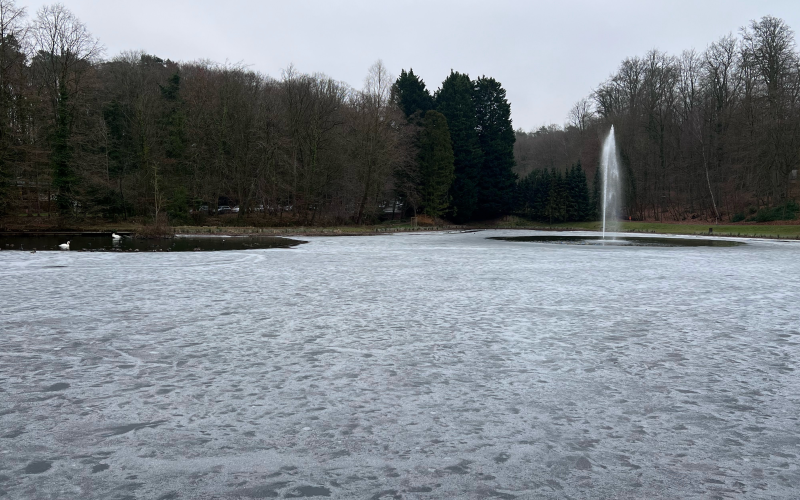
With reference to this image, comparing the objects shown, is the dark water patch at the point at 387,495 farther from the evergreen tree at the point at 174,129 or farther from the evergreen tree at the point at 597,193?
the evergreen tree at the point at 597,193

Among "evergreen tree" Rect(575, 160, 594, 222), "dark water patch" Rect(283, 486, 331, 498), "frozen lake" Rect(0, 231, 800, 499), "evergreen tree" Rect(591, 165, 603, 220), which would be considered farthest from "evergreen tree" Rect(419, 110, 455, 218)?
"dark water patch" Rect(283, 486, 331, 498)

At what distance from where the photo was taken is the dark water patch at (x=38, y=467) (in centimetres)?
367

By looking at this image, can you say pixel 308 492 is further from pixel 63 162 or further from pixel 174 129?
pixel 174 129

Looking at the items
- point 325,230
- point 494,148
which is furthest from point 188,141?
point 494,148

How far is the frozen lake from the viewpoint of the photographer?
11.9 ft

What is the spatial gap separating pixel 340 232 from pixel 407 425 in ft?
121

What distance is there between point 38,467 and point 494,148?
221 ft

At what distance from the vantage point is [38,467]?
373cm

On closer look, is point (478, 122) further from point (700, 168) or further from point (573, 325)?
point (573, 325)

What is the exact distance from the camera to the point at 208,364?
6.20m

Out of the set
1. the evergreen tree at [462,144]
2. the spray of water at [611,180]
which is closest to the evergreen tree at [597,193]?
the spray of water at [611,180]

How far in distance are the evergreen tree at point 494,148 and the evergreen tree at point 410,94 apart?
871cm

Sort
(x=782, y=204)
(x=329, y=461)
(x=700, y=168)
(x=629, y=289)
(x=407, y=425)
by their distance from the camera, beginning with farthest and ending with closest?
1. (x=700, y=168)
2. (x=782, y=204)
3. (x=629, y=289)
4. (x=407, y=425)
5. (x=329, y=461)

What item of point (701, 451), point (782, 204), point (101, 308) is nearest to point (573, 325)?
point (701, 451)
